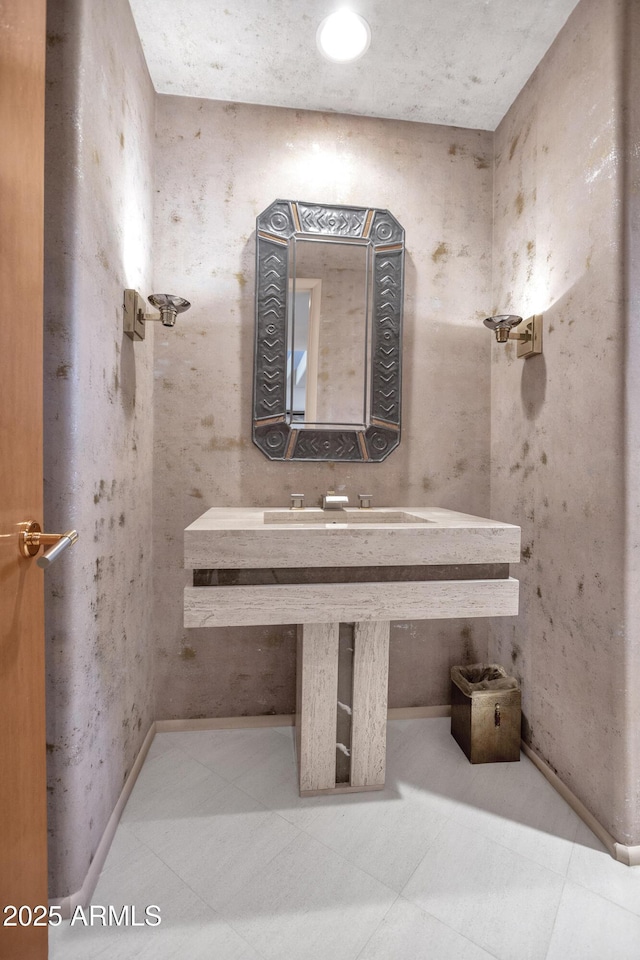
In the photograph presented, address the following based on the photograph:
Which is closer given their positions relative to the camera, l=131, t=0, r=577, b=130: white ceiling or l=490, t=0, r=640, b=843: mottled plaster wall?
l=490, t=0, r=640, b=843: mottled plaster wall

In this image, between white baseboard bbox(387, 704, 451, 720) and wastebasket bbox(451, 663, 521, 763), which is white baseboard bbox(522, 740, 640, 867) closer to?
wastebasket bbox(451, 663, 521, 763)

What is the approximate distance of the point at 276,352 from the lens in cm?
190

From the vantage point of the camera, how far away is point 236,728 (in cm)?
193

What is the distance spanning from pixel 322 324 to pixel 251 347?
1.01ft

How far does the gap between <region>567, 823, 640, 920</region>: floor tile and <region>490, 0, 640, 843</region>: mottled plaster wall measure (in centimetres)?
7

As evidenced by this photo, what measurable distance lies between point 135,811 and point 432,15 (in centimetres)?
275

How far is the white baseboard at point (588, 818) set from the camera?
128 centimetres

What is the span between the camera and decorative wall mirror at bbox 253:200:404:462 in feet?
6.19

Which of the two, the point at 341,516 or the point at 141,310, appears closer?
the point at 141,310

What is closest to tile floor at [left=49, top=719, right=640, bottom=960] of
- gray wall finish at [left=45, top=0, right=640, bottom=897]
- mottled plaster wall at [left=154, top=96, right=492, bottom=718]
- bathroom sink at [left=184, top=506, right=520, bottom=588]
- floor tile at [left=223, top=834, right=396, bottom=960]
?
floor tile at [left=223, top=834, right=396, bottom=960]

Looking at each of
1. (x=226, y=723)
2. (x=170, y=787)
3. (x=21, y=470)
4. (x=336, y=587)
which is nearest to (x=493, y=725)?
(x=336, y=587)

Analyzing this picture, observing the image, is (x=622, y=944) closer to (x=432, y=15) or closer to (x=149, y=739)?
(x=149, y=739)

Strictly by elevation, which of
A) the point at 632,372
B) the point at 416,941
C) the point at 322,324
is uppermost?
the point at 322,324

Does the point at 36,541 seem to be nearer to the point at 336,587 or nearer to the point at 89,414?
the point at 89,414
